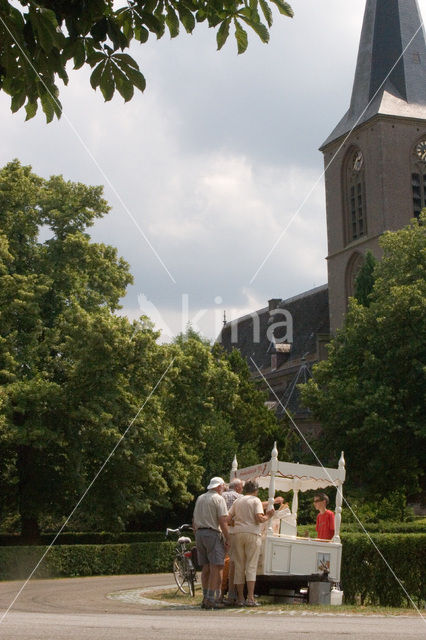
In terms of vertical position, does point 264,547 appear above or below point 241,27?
below

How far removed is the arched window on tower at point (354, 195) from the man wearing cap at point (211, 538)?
55.5m

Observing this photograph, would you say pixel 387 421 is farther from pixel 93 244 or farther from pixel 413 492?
pixel 93 244

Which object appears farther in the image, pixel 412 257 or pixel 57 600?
pixel 412 257

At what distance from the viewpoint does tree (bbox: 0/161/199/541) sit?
28.4m

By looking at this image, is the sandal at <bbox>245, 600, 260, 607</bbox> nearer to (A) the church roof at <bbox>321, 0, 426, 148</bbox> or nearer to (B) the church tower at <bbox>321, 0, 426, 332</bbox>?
(B) the church tower at <bbox>321, 0, 426, 332</bbox>

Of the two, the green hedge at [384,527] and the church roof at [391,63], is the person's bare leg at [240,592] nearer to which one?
the green hedge at [384,527]

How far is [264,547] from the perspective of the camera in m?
14.2

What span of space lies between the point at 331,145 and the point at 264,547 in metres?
59.6

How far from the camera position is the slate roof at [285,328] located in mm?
80000

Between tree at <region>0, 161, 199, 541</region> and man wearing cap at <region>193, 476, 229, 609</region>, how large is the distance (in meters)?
14.7

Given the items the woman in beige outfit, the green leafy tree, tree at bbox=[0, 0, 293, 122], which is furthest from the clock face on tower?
tree at bbox=[0, 0, 293, 122]

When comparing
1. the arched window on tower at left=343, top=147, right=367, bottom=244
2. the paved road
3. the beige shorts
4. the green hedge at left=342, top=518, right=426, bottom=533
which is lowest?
the paved road

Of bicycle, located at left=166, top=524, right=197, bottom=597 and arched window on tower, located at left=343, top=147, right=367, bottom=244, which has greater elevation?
arched window on tower, located at left=343, top=147, right=367, bottom=244

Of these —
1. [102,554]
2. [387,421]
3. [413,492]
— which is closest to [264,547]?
[102,554]
